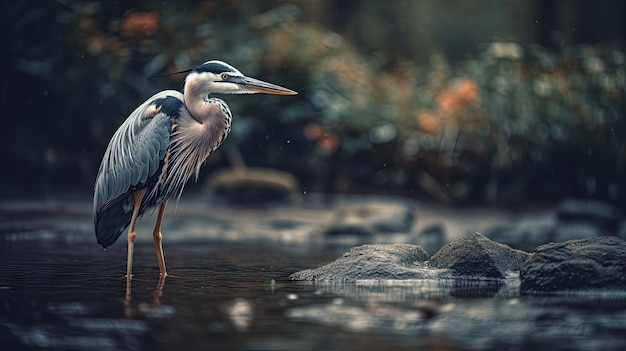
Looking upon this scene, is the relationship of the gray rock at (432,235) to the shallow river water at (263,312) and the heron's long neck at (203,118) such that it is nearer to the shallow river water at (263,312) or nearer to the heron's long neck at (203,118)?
the shallow river water at (263,312)

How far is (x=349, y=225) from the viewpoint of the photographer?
11.0 meters

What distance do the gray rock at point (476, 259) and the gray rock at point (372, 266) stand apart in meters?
0.22

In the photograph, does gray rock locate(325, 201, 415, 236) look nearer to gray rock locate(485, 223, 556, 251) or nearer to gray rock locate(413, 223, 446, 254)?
gray rock locate(413, 223, 446, 254)

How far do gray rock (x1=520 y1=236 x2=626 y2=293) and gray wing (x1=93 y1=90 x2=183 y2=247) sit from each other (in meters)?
2.73

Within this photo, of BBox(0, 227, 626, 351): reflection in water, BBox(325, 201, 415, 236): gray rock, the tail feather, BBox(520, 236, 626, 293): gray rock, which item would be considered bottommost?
BBox(0, 227, 626, 351): reflection in water

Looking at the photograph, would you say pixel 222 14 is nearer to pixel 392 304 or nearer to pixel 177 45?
pixel 177 45

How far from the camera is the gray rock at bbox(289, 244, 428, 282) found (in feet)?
23.0

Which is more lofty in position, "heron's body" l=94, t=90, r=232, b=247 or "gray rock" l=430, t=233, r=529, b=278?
"heron's body" l=94, t=90, r=232, b=247

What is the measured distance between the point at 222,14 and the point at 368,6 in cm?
255

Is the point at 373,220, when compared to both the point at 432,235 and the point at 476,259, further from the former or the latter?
the point at 476,259

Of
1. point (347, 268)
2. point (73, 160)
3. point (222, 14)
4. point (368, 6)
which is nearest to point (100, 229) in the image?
point (347, 268)

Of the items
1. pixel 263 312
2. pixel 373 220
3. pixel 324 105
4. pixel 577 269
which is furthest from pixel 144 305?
pixel 324 105

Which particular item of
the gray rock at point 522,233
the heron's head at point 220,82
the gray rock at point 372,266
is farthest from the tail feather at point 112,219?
the gray rock at point 522,233

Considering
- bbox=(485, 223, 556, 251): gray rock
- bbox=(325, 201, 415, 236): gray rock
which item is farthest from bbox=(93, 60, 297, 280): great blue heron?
bbox=(485, 223, 556, 251): gray rock
